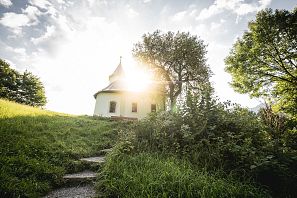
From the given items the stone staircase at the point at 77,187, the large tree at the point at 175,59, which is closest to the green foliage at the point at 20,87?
the large tree at the point at 175,59

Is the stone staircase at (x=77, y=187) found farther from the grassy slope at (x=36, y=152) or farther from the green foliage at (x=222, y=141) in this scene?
the green foliage at (x=222, y=141)

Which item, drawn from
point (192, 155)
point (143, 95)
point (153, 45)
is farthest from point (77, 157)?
point (153, 45)

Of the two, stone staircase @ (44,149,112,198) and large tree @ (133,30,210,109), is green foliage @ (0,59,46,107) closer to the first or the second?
large tree @ (133,30,210,109)

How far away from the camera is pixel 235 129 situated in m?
6.06

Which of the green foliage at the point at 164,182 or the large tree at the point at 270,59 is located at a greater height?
the large tree at the point at 270,59

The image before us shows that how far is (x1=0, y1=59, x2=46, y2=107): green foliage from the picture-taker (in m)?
42.7

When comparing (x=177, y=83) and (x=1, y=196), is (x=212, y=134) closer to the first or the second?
(x=1, y=196)

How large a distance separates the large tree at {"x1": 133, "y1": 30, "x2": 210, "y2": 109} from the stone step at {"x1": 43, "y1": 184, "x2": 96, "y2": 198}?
22.3 meters

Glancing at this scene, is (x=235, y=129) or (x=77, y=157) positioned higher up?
(x=235, y=129)

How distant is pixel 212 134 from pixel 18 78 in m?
51.3

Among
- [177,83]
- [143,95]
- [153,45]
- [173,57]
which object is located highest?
[153,45]

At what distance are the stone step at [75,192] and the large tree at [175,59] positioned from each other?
2230 centimetres

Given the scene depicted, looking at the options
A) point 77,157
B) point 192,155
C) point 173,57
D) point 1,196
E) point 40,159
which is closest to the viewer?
point 1,196

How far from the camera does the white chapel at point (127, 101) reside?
2745 centimetres
